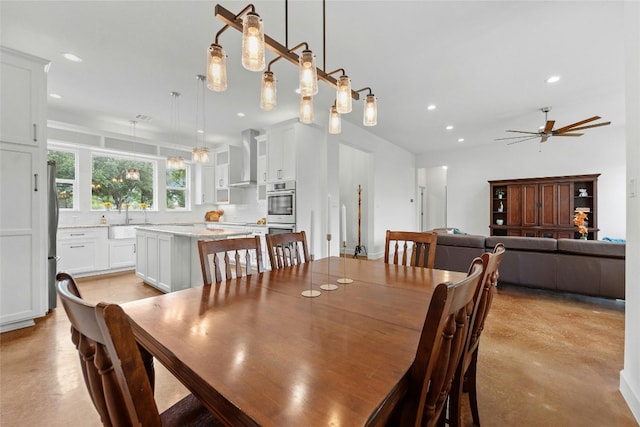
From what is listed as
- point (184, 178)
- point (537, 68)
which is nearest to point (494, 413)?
point (537, 68)

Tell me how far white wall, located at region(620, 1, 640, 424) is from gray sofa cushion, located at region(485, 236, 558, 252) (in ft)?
6.14

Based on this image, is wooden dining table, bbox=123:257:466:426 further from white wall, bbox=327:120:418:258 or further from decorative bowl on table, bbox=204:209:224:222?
decorative bowl on table, bbox=204:209:224:222

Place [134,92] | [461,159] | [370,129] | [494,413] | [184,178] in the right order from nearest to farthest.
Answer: [494,413], [134,92], [370,129], [184,178], [461,159]

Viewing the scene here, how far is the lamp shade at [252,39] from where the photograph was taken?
118 centimetres

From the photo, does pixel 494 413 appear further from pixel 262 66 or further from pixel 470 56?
pixel 470 56

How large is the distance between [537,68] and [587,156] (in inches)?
174

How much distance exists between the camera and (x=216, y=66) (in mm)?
1355

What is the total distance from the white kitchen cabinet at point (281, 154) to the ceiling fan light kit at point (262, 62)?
2.95m

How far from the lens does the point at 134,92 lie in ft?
12.9

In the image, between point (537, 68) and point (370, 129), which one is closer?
point (537, 68)

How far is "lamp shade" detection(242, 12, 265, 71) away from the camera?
1180 millimetres

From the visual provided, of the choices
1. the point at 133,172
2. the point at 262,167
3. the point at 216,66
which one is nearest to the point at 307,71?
the point at 216,66

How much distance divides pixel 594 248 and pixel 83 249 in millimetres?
7172

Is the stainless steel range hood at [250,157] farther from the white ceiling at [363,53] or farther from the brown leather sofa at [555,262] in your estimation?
the brown leather sofa at [555,262]
